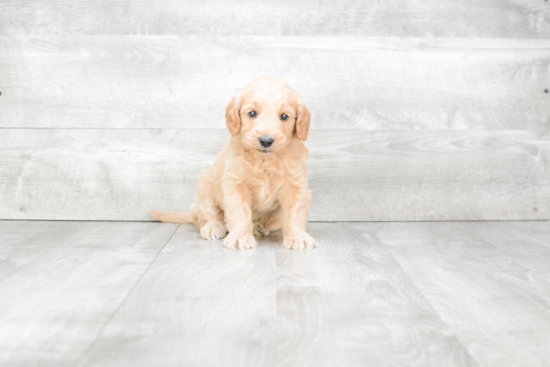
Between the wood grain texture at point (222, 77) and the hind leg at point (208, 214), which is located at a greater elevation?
the wood grain texture at point (222, 77)

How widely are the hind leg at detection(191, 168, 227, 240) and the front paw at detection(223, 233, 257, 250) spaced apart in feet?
0.67

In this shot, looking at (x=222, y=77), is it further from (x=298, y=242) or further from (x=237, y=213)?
(x=298, y=242)

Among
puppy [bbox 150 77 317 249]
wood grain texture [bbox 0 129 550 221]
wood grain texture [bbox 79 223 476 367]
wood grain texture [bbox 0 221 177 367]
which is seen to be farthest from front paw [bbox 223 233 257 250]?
wood grain texture [bbox 0 129 550 221]

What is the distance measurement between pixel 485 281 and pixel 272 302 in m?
0.83

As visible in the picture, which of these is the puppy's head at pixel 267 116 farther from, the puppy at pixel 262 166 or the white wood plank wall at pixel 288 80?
the white wood plank wall at pixel 288 80

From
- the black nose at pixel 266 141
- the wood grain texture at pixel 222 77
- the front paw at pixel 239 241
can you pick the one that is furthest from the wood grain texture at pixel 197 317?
the wood grain texture at pixel 222 77

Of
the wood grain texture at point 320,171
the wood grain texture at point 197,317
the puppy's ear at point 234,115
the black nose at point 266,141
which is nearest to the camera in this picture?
the wood grain texture at point 197,317

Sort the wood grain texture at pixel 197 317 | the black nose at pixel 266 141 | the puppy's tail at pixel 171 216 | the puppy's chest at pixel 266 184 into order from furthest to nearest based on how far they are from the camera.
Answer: the puppy's tail at pixel 171 216
the puppy's chest at pixel 266 184
the black nose at pixel 266 141
the wood grain texture at pixel 197 317

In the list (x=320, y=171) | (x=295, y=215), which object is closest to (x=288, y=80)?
(x=320, y=171)

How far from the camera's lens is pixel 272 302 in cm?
158

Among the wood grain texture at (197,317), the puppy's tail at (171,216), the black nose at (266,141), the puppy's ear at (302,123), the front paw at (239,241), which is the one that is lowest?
the puppy's tail at (171,216)

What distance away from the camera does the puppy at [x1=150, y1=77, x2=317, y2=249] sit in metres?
2.12

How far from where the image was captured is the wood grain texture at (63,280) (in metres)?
1.27

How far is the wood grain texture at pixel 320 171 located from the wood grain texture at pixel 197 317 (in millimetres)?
930
